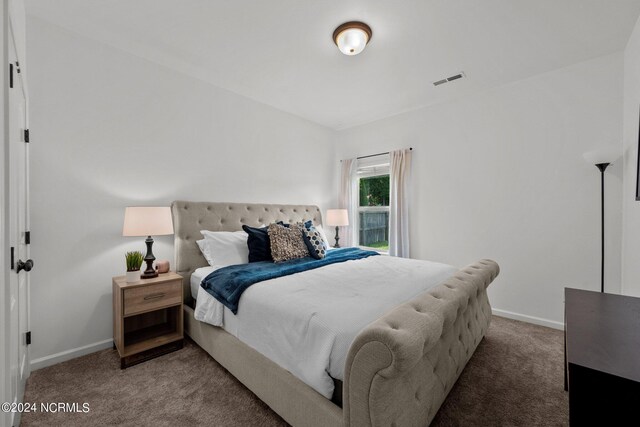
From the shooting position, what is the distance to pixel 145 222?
2.18 meters

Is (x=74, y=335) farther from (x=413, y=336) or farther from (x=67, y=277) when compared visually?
(x=413, y=336)

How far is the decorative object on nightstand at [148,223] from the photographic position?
215 centimetres

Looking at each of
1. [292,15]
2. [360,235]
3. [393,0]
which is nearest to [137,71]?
[292,15]

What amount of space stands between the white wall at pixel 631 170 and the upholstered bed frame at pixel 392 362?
1053mm

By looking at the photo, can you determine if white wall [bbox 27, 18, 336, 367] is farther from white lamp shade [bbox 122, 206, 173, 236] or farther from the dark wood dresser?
the dark wood dresser

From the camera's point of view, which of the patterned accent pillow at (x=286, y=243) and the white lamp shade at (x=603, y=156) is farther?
the patterned accent pillow at (x=286, y=243)

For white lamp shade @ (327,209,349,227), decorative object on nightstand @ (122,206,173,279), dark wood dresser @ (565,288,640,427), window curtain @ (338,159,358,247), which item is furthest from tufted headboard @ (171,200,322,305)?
dark wood dresser @ (565,288,640,427)

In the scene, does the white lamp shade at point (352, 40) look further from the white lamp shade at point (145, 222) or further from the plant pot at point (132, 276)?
the plant pot at point (132, 276)

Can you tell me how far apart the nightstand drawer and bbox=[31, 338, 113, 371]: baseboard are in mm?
599

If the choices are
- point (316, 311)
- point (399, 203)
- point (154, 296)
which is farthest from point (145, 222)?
point (399, 203)

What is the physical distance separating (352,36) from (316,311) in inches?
82.1

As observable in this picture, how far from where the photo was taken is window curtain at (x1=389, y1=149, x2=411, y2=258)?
12.4ft

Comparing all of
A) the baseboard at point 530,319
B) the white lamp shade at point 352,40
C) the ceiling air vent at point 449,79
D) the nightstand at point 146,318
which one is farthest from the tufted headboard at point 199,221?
the baseboard at point 530,319

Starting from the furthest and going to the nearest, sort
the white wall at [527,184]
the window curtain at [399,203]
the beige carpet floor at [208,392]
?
the window curtain at [399,203], the white wall at [527,184], the beige carpet floor at [208,392]
